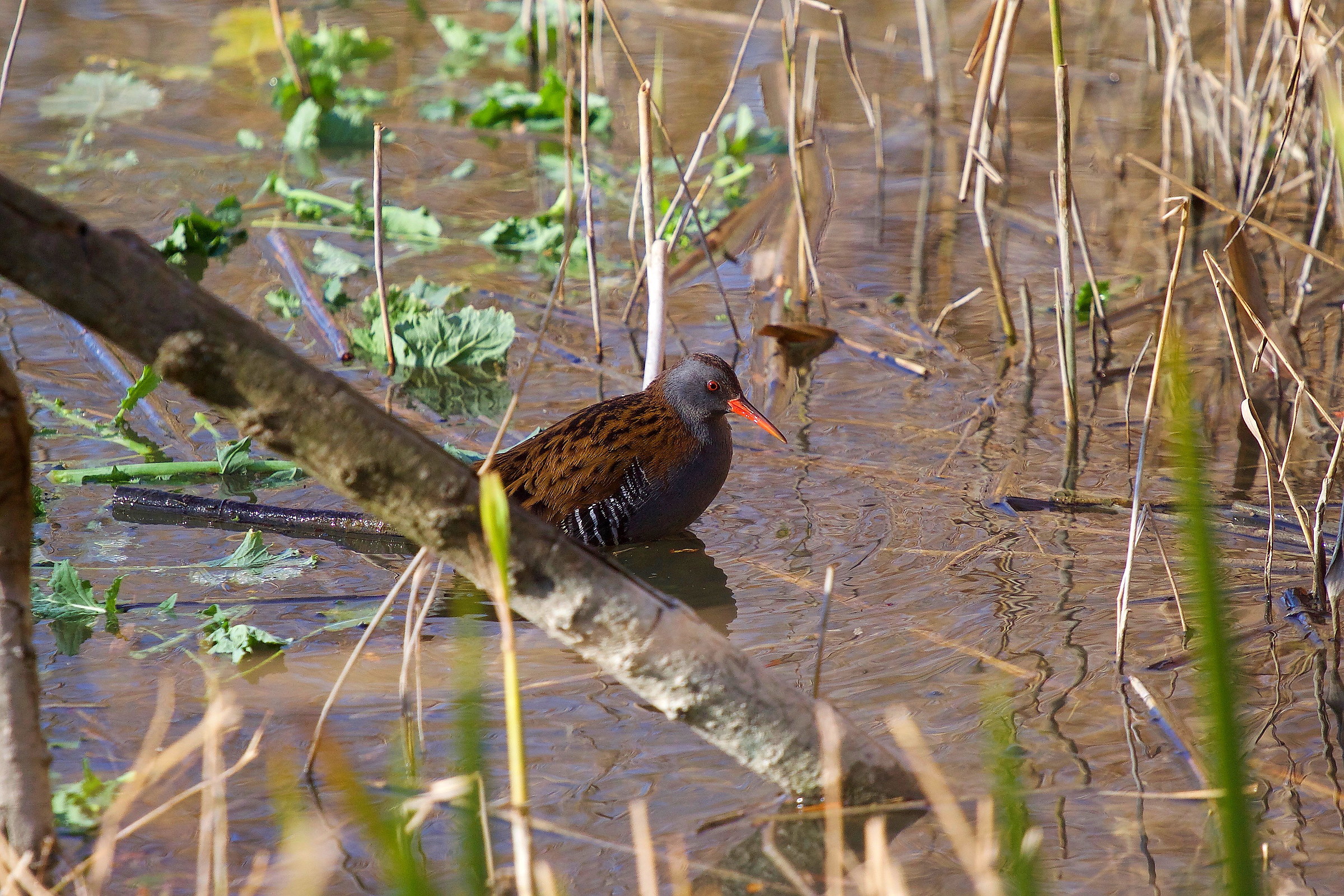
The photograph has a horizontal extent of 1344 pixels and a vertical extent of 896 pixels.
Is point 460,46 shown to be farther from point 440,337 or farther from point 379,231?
point 379,231

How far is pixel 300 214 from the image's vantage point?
6.32 meters

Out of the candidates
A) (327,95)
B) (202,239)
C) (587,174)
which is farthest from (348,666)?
(327,95)

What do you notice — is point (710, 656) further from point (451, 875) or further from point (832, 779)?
point (451, 875)

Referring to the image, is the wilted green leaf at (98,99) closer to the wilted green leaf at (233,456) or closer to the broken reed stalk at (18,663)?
the wilted green leaf at (233,456)

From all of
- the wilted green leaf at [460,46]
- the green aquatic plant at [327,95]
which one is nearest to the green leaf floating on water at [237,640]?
the green aquatic plant at [327,95]

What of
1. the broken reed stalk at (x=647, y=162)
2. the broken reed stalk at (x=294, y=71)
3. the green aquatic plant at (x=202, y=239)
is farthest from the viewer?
the broken reed stalk at (x=294, y=71)

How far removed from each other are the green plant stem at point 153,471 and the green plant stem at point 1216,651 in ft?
10.6

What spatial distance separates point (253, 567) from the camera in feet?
12.0

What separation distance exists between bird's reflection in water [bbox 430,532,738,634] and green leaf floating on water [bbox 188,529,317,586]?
42cm

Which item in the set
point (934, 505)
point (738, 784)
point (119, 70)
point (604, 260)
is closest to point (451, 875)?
point (738, 784)

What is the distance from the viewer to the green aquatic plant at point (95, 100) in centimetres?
752

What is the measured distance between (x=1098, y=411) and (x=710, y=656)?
2.89 m

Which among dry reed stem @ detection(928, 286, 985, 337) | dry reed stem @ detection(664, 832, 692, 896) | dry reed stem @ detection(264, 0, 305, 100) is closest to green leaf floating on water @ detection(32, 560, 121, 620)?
dry reed stem @ detection(664, 832, 692, 896)

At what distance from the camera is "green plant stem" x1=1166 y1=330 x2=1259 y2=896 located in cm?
112
